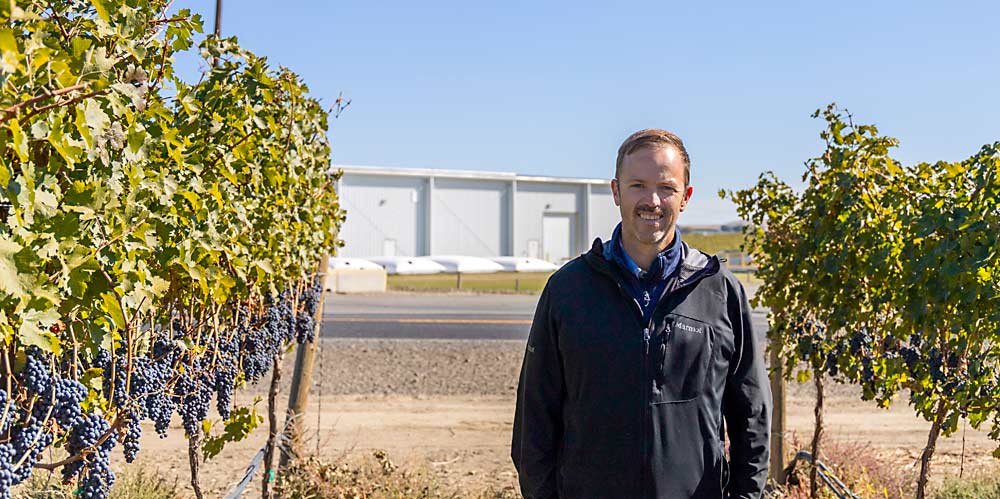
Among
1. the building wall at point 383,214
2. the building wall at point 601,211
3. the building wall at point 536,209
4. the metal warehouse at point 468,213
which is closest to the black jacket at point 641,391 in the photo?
the metal warehouse at point 468,213

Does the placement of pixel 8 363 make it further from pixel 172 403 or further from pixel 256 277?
pixel 256 277

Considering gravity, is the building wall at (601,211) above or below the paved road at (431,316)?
above

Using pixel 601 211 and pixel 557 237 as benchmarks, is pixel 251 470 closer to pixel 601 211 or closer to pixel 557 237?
pixel 557 237

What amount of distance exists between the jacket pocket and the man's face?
0.24 meters

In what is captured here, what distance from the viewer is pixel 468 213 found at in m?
44.0

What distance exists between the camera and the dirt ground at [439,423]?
674 cm

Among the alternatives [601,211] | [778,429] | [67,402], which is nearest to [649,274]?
[67,402]

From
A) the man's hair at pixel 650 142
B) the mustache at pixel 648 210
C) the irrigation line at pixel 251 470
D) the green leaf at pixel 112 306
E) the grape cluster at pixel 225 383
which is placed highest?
the man's hair at pixel 650 142

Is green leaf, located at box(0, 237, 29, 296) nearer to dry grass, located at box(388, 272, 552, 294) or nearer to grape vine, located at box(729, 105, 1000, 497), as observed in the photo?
grape vine, located at box(729, 105, 1000, 497)

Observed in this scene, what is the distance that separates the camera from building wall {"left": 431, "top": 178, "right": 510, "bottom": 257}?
4319 cm

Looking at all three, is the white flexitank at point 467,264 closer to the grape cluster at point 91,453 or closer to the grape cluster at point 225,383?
the grape cluster at point 225,383

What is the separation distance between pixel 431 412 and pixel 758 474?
6371mm

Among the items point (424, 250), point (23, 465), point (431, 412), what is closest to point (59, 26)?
point (23, 465)

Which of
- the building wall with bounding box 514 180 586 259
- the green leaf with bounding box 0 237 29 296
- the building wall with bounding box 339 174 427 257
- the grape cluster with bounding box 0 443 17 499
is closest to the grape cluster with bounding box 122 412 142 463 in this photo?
the grape cluster with bounding box 0 443 17 499
